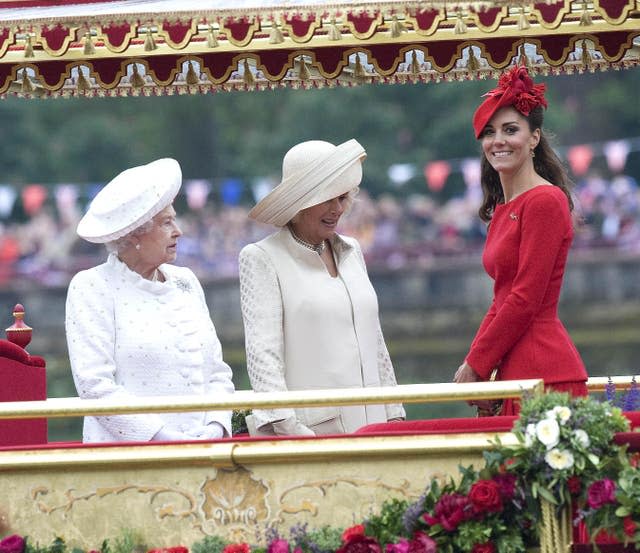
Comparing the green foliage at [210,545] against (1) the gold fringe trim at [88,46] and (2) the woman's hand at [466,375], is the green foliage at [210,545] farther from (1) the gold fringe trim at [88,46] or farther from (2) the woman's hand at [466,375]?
(1) the gold fringe trim at [88,46]

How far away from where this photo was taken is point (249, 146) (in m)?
33.5

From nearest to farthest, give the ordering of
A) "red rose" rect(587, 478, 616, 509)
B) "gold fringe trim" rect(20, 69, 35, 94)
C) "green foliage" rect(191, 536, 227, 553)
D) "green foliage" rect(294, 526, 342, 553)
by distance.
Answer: "red rose" rect(587, 478, 616, 509) < "green foliage" rect(294, 526, 342, 553) < "green foliage" rect(191, 536, 227, 553) < "gold fringe trim" rect(20, 69, 35, 94)

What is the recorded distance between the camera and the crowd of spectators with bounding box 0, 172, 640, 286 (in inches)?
1176

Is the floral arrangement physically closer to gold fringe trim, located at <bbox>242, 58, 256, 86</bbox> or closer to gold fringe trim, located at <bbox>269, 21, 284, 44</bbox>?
gold fringe trim, located at <bbox>269, 21, 284, 44</bbox>

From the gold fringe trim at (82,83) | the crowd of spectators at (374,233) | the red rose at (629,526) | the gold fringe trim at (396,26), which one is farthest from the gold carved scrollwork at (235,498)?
the crowd of spectators at (374,233)

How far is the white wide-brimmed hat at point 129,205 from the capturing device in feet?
21.7

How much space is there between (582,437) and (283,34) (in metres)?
1.93

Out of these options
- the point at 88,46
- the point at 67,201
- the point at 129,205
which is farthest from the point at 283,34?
the point at 67,201

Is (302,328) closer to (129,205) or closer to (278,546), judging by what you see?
(129,205)

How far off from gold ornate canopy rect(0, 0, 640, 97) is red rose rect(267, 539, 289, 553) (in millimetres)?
1872

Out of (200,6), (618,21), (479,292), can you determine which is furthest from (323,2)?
(479,292)

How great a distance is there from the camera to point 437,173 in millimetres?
30734

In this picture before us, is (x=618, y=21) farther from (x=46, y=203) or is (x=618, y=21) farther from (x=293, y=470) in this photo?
(x=46, y=203)

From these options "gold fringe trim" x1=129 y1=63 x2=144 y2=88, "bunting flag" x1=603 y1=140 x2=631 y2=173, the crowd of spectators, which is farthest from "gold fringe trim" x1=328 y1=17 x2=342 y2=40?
"bunting flag" x1=603 y1=140 x2=631 y2=173
